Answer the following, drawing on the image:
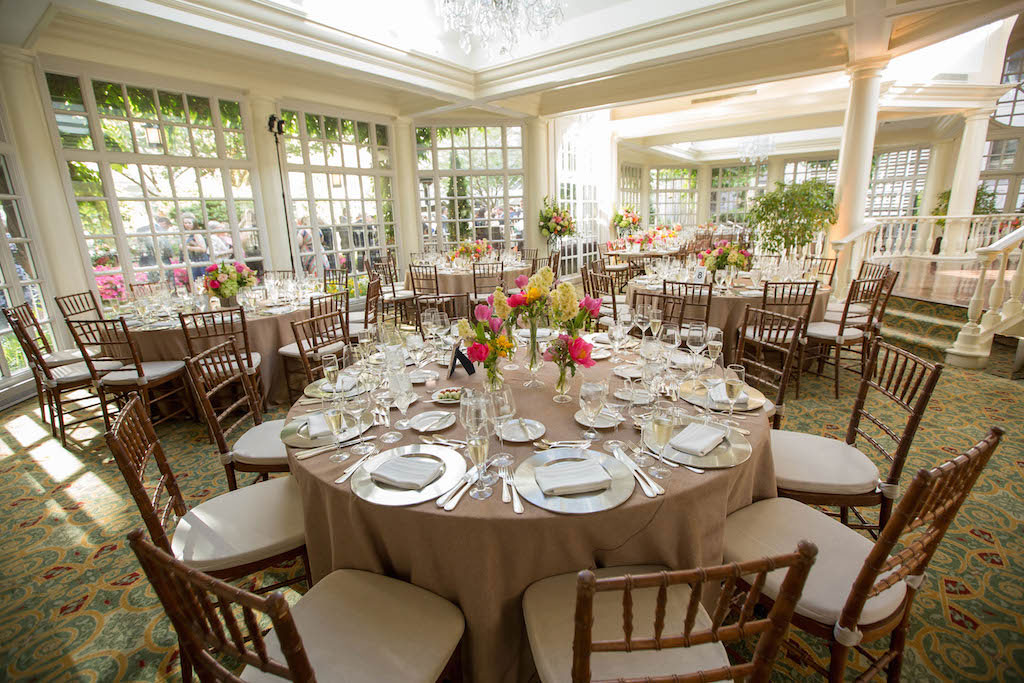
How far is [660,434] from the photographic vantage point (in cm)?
154

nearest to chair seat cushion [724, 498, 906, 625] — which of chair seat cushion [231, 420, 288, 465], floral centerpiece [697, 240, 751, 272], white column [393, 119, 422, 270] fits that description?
chair seat cushion [231, 420, 288, 465]

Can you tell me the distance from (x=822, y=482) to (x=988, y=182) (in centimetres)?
1461

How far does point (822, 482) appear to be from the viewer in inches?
74.0

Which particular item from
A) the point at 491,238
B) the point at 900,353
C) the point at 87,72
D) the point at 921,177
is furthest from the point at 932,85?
the point at 87,72

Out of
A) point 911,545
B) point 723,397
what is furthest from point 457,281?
point 911,545

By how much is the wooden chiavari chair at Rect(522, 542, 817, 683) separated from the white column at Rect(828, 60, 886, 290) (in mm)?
6197

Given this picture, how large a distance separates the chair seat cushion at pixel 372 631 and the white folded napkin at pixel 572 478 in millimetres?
448

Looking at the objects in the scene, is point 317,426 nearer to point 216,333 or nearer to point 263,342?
point 216,333

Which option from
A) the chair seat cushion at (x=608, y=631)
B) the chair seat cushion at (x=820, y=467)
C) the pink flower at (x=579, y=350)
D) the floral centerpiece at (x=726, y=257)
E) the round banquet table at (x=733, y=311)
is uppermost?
the floral centerpiece at (x=726, y=257)

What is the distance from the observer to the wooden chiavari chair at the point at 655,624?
87 centimetres

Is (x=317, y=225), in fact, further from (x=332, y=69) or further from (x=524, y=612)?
(x=524, y=612)

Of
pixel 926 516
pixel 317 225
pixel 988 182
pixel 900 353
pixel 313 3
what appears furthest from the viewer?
pixel 988 182

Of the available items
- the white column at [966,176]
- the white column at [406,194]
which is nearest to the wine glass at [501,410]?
the white column at [406,194]

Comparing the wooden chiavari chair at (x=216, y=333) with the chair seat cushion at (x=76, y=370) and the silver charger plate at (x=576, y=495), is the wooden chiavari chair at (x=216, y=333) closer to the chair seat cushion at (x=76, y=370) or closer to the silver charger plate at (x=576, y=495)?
the chair seat cushion at (x=76, y=370)
